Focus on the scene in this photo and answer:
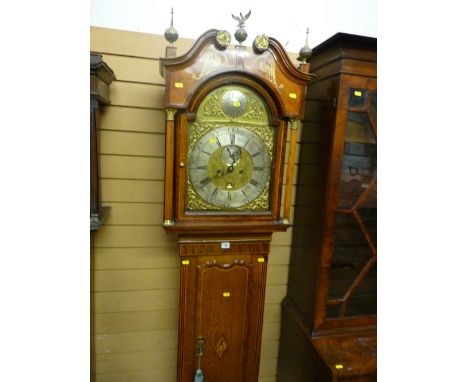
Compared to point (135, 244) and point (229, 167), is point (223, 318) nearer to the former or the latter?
point (135, 244)

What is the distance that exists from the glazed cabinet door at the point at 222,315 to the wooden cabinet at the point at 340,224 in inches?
11.5

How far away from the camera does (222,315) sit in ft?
4.66

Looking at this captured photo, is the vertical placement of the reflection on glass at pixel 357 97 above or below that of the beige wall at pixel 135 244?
above

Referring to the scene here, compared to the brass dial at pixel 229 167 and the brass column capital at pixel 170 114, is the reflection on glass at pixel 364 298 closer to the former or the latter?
the brass dial at pixel 229 167

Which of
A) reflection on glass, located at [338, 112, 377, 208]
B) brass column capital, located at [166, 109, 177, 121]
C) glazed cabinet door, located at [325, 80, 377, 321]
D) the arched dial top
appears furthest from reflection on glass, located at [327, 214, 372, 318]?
brass column capital, located at [166, 109, 177, 121]

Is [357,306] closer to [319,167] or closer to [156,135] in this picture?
[319,167]

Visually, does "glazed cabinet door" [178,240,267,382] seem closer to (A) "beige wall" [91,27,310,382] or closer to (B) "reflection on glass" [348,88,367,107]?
(A) "beige wall" [91,27,310,382]

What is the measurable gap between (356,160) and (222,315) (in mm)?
944

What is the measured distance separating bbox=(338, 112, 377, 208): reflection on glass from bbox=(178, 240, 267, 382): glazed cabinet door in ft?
1.66

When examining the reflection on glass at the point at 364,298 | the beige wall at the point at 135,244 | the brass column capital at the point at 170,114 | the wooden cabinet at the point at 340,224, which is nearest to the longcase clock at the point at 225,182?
the brass column capital at the point at 170,114

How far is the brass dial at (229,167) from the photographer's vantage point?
1.26m

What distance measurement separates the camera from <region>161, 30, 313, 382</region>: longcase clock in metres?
1.18

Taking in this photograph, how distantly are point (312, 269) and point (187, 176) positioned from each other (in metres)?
0.80

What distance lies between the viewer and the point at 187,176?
4.14 ft
